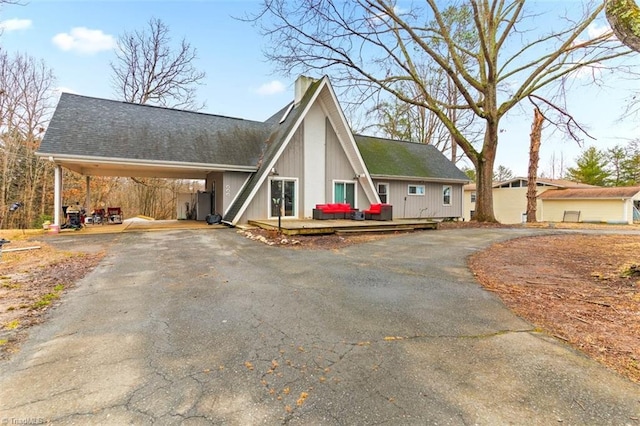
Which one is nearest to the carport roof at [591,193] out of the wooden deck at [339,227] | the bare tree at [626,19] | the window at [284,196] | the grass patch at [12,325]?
the wooden deck at [339,227]

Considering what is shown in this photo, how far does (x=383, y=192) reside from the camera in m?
16.6

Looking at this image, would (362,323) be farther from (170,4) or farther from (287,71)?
(170,4)

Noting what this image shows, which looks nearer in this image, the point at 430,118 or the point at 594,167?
Answer: the point at 430,118

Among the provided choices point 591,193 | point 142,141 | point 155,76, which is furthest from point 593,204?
point 155,76

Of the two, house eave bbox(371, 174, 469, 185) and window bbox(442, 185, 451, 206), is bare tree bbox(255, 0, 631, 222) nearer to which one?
house eave bbox(371, 174, 469, 185)

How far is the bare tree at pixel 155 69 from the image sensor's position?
20703 mm

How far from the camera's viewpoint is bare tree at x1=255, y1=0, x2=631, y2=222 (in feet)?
37.1

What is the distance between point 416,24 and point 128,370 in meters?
15.3

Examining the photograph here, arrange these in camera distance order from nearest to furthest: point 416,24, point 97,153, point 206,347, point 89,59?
point 206,347 → point 97,153 → point 416,24 → point 89,59

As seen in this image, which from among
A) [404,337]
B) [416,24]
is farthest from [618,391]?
[416,24]

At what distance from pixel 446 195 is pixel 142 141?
1698 cm

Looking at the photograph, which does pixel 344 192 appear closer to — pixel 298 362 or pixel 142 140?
pixel 142 140

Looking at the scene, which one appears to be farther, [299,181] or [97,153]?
[299,181]

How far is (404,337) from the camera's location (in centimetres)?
282
